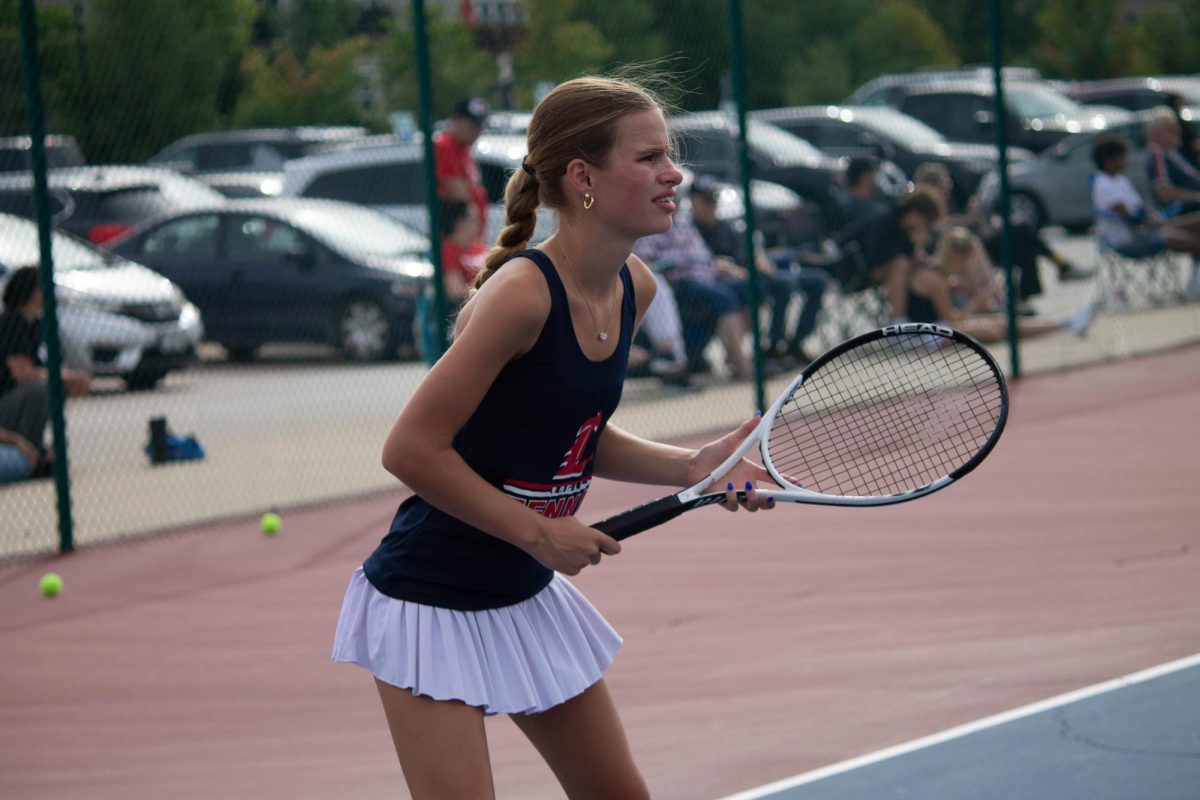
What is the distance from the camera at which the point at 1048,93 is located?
22.9 metres

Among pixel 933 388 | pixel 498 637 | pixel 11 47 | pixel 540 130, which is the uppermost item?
pixel 11 47

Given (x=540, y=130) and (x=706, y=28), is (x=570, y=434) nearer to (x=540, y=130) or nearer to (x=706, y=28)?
(x=540, y=130)

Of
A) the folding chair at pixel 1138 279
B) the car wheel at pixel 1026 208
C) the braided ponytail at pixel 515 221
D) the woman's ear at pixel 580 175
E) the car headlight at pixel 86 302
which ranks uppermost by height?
the woman's ear at pixel 580 175

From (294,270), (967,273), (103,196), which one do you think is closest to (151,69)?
(103,196)

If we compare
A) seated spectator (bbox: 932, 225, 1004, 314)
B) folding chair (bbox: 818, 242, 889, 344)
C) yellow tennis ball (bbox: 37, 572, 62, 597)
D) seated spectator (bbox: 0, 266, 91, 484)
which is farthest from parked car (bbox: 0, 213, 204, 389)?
seated spectator (bbox: 932, 225, 1004, 314)

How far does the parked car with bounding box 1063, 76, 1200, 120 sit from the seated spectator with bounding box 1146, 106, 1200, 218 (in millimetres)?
2062

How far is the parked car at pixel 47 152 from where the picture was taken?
26.2 ft

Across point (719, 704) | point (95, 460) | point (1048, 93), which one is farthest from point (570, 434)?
point (1048, 93)

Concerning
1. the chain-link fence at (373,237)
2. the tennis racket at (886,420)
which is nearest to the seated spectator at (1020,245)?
the chain-link fence at (373,237)

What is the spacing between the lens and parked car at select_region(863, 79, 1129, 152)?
21391mm

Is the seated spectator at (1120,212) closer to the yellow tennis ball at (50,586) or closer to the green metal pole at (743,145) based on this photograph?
the green metal pole at (743,145)

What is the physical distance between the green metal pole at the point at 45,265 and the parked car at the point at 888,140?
10644 mm

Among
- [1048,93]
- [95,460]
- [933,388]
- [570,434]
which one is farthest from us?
[1048,93]

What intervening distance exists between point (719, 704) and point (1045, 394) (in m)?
6.38
